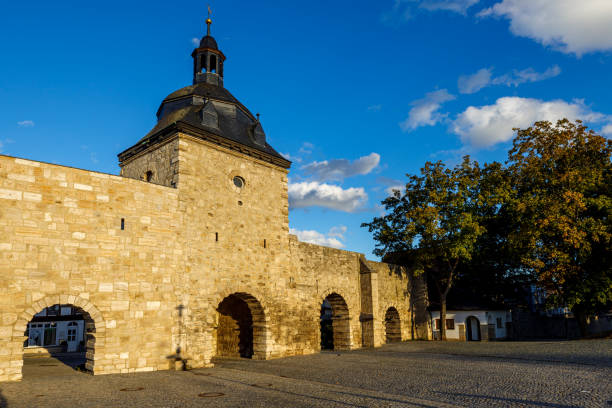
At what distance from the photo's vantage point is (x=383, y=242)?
28062 millimetres

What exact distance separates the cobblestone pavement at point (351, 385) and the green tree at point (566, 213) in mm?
6777

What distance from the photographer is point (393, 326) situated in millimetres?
28016

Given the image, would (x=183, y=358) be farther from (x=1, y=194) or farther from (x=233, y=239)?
(x=1, y=194)

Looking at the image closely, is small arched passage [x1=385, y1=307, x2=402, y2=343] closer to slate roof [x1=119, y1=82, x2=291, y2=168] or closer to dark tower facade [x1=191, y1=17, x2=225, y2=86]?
slate roof [x1=119, y1=82, x2=291, y2=168]

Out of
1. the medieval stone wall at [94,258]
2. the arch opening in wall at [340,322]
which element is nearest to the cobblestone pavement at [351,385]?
the medieval stone wall at [94,258]

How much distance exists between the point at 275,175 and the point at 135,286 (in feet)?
27.4

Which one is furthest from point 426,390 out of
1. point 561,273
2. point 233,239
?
point 561,273

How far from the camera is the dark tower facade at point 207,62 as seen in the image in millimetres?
20875

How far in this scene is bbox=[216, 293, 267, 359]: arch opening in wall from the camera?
18.6 m

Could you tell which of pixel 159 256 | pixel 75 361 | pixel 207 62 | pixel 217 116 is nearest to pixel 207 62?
pixel 207 62

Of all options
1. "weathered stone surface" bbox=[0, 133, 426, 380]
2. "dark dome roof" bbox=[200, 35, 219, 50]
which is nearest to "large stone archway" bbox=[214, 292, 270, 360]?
"weathered stone surface" bbox=[0, 133, 426, 380]

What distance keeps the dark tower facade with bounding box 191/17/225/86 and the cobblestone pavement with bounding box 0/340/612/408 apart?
509 inches

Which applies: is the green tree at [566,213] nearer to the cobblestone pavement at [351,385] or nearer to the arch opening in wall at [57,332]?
the cobblestone pavement at [351,385]

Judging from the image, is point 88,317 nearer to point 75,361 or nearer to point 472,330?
point 75,361
